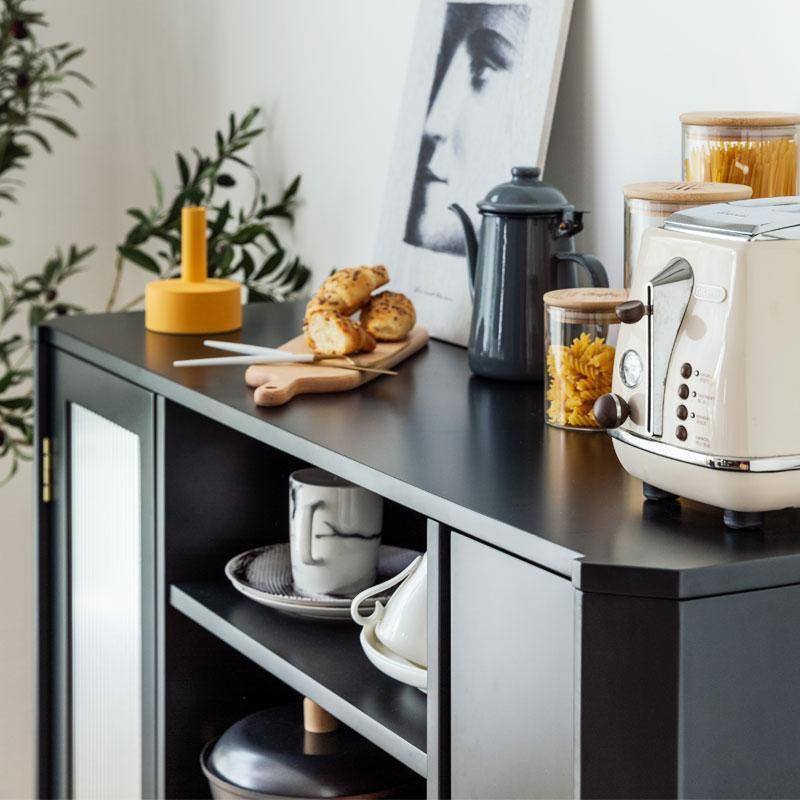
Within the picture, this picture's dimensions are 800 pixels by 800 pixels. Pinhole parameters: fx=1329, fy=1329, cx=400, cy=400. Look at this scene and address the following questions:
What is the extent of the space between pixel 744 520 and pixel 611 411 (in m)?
0.12

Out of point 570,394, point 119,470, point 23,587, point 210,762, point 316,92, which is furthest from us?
point 23,587

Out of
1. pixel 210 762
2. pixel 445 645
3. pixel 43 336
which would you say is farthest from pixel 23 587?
pixel 445 645

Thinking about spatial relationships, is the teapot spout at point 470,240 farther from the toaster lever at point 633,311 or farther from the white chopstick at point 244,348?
the toaster lever at point 633,311

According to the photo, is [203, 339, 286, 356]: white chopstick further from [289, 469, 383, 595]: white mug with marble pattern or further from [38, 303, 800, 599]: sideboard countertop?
[289, 469, 383, 595]: white mug with marble pattern

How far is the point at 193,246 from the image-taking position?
178 cm

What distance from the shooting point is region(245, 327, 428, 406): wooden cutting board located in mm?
1307

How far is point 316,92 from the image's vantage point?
2.17 m

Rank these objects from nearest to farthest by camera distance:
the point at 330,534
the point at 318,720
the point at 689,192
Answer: the point at 689,192
the point at 330,534
the point at 318,720

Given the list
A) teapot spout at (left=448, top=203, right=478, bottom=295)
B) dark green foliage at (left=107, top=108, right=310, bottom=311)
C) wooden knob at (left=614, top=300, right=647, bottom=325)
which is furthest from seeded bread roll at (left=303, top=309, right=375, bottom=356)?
dark green foliage at (left=107, top=108, right=310, bottom=311)

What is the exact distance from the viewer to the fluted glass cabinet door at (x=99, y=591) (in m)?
1.55

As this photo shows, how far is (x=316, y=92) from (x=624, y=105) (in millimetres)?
792

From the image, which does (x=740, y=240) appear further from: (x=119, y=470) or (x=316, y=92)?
(x=316, y=92)

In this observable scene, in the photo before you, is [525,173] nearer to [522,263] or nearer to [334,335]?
[522,263]

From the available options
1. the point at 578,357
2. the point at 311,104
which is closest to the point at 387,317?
the point at 578,357
